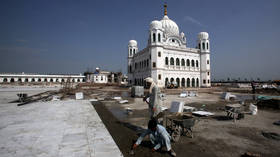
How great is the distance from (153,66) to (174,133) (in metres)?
28.7

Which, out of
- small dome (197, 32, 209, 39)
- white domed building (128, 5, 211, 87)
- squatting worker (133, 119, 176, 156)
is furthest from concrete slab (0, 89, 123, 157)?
small dome (197, 32, 209, 39)

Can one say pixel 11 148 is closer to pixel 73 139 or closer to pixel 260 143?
pixel 73 139

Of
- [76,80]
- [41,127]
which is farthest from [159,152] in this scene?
[76,80]

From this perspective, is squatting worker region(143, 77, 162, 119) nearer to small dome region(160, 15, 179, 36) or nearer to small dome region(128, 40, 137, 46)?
small dome region(160, 15, 179, 36)

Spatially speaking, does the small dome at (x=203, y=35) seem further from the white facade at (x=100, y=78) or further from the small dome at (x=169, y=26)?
the white facade at (x=100, y=78)

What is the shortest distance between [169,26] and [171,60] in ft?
45.0

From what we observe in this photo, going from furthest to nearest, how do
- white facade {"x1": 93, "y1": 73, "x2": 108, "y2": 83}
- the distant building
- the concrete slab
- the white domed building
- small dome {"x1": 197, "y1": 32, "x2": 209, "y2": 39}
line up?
the distant building < white facade {"x1": 93, "y1": 73, "x2": 108, "y2": 83} < small dome {"x1": 197, "y1": 32, "x2": 209, "y2": 39} < the white domed building < the concrete slab

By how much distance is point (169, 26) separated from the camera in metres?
41.8

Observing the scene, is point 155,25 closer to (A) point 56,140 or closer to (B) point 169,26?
(B) point 169,26

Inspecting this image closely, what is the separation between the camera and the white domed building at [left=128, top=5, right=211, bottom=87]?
32.4m

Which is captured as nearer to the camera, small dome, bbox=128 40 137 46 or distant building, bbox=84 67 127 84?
small dome, bbox=128 40 137 46

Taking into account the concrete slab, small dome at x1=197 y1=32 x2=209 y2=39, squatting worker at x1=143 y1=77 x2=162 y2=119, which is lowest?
the concrete slab

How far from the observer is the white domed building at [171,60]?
32.4m

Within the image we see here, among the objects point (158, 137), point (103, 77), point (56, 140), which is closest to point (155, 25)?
point (158, 137)
